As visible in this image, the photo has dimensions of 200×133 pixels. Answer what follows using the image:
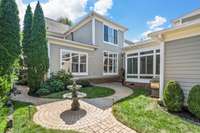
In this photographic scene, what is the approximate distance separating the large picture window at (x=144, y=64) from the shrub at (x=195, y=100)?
6831 millimetres

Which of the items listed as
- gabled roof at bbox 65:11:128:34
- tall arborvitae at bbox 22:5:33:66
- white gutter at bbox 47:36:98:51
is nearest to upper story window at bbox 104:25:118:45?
gabled roof at bbox 65:11:128:34

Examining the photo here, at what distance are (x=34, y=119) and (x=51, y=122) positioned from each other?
2.40 ft

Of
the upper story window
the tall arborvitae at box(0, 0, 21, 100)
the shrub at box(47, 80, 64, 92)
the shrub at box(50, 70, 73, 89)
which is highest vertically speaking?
the upper story window

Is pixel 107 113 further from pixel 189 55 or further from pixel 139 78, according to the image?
pixel 139 78

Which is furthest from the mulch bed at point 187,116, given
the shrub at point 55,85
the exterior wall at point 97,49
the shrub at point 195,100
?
the exterior wall at point 97,49

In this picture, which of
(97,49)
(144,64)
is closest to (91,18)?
(97,49)

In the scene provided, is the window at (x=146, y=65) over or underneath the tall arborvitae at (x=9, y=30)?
underneath

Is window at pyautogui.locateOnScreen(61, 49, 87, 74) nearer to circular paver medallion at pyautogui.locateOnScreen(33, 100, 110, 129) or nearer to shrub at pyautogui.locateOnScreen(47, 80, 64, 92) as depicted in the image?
shrub at pyautogui.locateOnScreen(47, 80, 64, 92)

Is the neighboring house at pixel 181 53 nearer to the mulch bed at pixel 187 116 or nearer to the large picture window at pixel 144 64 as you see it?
the mulch bed at pixel 187 116

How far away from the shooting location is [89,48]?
591 inches

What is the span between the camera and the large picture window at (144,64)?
12672mm

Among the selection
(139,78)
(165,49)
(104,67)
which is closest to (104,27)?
(104,67)

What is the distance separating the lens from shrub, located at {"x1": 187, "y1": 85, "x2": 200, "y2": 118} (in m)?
5.60

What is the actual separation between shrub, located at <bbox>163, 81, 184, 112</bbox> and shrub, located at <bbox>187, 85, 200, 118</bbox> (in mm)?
461
